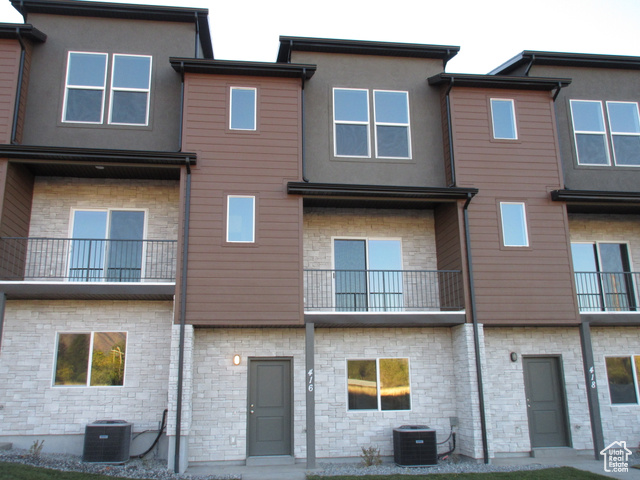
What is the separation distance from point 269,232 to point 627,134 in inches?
388

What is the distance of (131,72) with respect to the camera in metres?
13.0

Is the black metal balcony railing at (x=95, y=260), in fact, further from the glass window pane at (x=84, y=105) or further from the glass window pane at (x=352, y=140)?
the glass window pane at (x=352, y=140)

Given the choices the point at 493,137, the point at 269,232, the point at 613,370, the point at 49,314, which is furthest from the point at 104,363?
the point at 613,370

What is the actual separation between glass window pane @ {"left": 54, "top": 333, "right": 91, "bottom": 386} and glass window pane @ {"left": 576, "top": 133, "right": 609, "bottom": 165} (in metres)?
12.7

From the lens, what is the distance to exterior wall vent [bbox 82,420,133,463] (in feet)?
35.2

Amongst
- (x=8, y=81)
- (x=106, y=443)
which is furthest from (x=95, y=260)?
(x=8, y=81)

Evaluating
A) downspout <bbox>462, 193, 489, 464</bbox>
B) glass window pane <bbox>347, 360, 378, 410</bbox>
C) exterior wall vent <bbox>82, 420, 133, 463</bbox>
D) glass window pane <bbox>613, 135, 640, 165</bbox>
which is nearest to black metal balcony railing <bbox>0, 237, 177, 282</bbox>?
exterior wall vent <bbox>82, 420, 133, 463</bbox>

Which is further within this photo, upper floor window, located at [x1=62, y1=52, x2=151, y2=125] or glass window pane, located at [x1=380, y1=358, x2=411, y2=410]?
upper floor window, located at [x1=62, y1=52, x2=151, y2=125]

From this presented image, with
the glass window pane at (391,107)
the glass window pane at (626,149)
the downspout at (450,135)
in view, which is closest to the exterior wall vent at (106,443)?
the downspout at (450,135)

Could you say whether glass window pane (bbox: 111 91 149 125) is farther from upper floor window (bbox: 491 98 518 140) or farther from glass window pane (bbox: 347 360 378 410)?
upper floor window (bbox: 491 98 518 140)

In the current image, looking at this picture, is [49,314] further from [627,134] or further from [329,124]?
[627,134]

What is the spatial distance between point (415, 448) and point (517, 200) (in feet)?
20.1

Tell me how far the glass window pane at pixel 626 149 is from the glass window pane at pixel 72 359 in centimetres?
1367

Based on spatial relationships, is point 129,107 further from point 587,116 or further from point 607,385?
point 607,385
